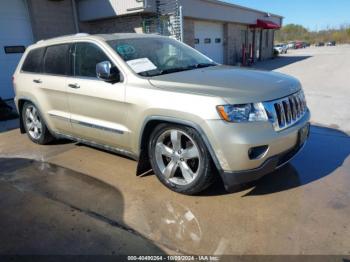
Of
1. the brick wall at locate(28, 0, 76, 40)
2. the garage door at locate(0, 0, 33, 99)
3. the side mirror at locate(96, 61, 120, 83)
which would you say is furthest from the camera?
the brick wall at locate(28, 0, 76, 40)

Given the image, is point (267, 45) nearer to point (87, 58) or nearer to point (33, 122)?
point (33, 122)

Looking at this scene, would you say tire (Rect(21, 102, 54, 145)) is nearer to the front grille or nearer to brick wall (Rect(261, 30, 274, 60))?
the front grille

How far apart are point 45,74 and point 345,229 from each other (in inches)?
174

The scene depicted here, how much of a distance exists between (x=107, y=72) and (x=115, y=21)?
11755 millimetres

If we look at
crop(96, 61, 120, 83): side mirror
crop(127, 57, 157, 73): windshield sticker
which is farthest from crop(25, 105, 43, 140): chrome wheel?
crop(127, 57, 157, 73): windshield sticker

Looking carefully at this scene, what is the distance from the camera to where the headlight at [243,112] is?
2.95 meters

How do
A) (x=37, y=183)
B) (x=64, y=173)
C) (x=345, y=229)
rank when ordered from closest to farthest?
1. (x=345, y=229)
2. (x=37, y=183)
3. (x=64, y=173)

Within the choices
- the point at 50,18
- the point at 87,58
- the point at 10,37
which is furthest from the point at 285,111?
the point at 50,18

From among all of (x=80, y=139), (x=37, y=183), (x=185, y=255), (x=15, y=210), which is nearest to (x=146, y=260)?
(x=185, y=255)

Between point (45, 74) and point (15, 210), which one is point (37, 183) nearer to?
point (15, 210)

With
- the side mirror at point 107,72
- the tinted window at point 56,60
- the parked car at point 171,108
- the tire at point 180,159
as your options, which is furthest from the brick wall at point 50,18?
the tire at point 180,159

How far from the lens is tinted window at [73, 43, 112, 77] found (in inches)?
160

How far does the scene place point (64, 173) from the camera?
4.34 metres

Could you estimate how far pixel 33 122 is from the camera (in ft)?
18.1
